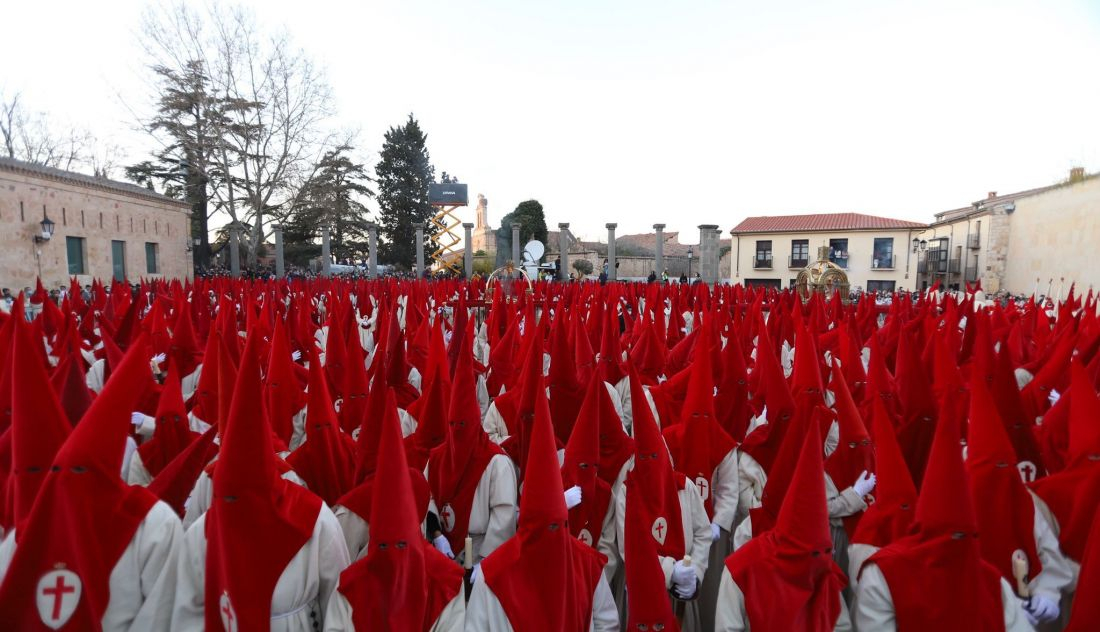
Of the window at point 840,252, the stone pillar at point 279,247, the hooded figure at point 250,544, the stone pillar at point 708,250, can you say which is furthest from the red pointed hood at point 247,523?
the window at point 840,252

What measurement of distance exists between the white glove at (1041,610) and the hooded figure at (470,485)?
2.29m

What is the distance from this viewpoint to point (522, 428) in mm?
3387

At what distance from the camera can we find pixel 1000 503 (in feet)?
8.53

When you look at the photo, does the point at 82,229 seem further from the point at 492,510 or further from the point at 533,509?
the point at 533,509

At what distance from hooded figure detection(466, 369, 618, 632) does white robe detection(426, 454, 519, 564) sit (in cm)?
70

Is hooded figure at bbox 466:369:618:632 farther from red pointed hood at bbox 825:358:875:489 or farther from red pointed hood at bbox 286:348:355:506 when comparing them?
red pointed hood at bbox 825:358:875:489

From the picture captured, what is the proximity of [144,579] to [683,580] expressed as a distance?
7.09 ft

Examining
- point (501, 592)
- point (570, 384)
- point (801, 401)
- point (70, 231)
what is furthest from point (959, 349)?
point (70, 231)

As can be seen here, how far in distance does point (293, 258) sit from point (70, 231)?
2100 centimetres

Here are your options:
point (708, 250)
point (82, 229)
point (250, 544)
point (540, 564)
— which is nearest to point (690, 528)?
point (540, 564)

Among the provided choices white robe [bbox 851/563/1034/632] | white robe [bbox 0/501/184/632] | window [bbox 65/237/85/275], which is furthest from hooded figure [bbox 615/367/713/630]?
window [bbox 65/237/85/275]

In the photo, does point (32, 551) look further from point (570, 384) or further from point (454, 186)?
point (454, 186)

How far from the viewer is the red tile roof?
34469mm

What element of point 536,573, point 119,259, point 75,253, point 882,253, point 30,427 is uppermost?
point 882,253
